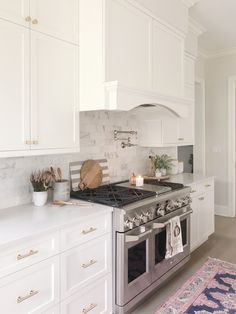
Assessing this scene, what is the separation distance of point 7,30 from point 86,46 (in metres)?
0.63

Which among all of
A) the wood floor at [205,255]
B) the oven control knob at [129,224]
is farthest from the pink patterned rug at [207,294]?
the oven control knob at [129,224]

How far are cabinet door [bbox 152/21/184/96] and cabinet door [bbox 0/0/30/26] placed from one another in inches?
47.1

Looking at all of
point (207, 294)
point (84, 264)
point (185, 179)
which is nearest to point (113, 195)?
point (84, 264)

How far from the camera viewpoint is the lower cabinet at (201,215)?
10.9 ft

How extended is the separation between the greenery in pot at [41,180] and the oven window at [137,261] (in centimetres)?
80

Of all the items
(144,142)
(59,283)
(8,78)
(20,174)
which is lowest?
(59,283)

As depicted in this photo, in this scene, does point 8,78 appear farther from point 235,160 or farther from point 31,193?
point 235,160

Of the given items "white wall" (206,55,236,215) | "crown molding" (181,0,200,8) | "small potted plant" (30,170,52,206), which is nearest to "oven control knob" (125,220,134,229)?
"small potted plant" (30,170,52,206)

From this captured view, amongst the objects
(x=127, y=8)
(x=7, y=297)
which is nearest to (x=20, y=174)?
(x=7, y=297)

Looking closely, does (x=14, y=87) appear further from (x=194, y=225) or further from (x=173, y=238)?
(x=194, y=225)

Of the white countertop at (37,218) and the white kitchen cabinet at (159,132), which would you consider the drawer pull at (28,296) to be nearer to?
the white countertop at (37,218)

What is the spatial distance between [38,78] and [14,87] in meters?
0.20

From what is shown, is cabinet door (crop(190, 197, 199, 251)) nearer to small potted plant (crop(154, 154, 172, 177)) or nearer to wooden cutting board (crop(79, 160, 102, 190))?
small potted plant (crop(154, 154, 172, 177))

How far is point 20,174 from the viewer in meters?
2.16
